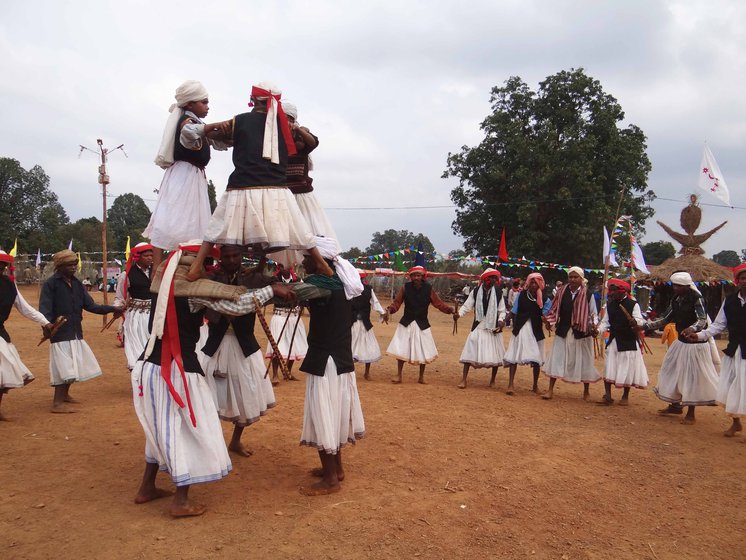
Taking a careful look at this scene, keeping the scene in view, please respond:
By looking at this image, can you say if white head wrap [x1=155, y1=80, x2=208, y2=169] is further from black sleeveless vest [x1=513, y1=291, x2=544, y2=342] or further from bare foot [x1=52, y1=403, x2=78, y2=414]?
black sleeveless vest [x1=513, y1=291, x2=544, y2=342]

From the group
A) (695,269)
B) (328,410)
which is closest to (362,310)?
(328,410)

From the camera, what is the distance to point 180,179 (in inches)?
179

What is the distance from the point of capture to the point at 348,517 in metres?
3.96

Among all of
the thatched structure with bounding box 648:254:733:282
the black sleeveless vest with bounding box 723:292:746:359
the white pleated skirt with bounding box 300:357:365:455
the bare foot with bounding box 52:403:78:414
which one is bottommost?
the bare foot with bounding box 52:403:78:414

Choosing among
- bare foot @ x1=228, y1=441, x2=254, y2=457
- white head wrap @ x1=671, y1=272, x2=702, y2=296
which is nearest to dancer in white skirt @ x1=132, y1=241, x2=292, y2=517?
bare foot @ x1=228, y1=441, x2=254, y2=457

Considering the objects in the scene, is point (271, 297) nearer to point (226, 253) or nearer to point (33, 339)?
point (226, 253)

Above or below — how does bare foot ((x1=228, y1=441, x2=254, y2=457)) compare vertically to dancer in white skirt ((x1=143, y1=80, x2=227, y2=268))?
below

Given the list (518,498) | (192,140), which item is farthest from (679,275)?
(192,140)

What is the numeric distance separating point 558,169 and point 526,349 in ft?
53.3

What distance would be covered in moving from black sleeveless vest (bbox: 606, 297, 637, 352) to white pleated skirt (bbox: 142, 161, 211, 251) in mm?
6574

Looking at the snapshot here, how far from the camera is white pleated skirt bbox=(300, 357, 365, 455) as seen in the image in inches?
169

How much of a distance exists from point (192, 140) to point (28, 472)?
10.6ft

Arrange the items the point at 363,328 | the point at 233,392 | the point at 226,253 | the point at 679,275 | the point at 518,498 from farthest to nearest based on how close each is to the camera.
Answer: the point at 363,328 → the point at 679,275 → the point at 233,392 → the point at 518,498 → the point at 226,253

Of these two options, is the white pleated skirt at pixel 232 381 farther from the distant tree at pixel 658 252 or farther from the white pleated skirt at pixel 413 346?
the distant tree at pixel 658 252
